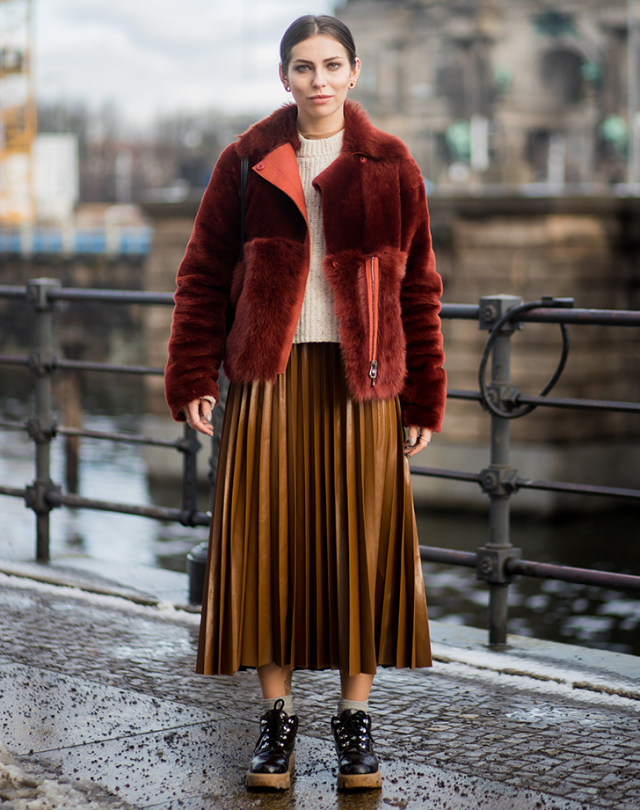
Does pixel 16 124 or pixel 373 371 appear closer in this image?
pixel 373 371

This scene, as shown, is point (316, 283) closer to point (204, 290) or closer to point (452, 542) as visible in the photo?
point (204, 290)

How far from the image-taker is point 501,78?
66.8 meters

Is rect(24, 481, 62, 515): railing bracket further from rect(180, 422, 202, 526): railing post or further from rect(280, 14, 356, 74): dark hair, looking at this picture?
rect(280, 14, 356, 74): dark hair

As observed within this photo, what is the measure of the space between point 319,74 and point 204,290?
1.92 feet

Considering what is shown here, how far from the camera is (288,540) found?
3.06 meters

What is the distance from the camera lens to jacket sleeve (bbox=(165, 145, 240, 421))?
308 centimetres

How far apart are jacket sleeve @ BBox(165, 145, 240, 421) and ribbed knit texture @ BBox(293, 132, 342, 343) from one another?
182 mm

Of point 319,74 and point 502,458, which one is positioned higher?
point 319,74

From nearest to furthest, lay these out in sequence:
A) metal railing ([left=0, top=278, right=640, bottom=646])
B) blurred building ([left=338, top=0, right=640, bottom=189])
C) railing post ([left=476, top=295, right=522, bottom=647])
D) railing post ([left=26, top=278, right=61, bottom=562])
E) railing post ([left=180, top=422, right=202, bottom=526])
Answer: metal railing ([left=0, top=278, right=640, bottom=646]) → railing post ([left=476, top=295, right=522, bottom=647]) → railing post ([left=180, top=422, right=202, bottom=526]) → railing post ([left=26, top=278, right=61, bottom=562]) → blurred building ([left=338, top=0, right=640, bottom=189])

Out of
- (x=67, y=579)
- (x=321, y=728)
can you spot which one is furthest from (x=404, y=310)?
(x=67, y=579)

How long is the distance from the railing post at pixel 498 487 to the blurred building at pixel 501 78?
56.9 metres

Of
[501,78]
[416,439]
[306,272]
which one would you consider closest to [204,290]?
[306,272]

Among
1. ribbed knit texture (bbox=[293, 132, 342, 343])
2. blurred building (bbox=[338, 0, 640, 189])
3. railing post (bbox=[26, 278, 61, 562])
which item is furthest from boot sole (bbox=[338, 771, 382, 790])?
blurred building (bbox=[338, 0, 640, 189])

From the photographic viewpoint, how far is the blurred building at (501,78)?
62781 millimetres
